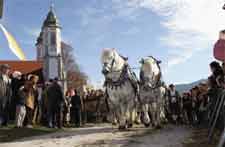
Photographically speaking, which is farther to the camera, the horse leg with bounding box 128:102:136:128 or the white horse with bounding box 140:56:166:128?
the white horse with bounding box 140:56:166:128

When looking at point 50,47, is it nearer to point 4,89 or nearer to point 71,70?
point 71,70

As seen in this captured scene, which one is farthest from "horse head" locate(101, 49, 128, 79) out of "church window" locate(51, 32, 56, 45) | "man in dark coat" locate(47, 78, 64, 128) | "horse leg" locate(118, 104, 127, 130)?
"church window" locate(51, 32, 56, 45)

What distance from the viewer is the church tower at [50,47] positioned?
310 ft

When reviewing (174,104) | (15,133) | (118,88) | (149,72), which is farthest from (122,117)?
(174,104)

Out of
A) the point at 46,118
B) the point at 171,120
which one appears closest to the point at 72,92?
the point at 46,118

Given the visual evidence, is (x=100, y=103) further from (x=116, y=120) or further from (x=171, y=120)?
(x=116, y=120)

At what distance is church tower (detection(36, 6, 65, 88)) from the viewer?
9463 centimetres

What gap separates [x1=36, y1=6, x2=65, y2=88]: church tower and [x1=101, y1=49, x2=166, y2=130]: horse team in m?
77.9

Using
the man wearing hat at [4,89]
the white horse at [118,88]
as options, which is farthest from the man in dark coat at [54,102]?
the white horse at [118,88]

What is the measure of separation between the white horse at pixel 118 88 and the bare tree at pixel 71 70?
6137 cm

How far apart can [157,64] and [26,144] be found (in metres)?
6.41

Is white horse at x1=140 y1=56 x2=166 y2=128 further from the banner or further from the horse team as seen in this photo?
the banner

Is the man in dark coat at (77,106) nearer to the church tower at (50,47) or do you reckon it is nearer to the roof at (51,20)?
the church tower at (50,47)

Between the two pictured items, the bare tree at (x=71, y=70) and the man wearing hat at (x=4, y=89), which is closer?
the man wearing hat at (x=4, y=89)
